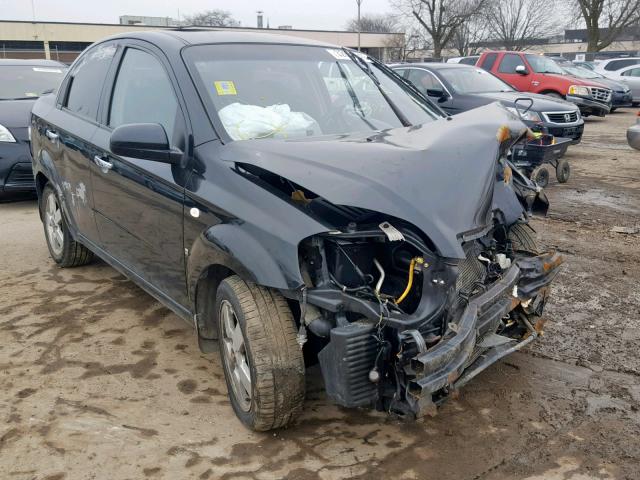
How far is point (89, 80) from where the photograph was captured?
4469 millimetres

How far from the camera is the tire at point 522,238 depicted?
3652mm

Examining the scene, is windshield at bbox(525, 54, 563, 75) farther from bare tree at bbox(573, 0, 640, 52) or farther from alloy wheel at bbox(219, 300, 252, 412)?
bare tree at bbox(573, 0, 640, 52)

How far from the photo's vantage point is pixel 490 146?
3.00 m

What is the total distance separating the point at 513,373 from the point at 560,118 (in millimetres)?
7675

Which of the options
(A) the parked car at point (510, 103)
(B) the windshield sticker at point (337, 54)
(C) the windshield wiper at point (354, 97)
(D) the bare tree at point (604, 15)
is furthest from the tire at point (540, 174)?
(D) the bare tree at point (604, 15)

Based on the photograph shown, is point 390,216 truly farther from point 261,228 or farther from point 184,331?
point 184,331

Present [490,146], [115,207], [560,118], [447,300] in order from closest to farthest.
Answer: [447,300]
[490,146]
[115,207]
[560,118]

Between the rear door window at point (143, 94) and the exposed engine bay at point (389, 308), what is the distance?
0.81m

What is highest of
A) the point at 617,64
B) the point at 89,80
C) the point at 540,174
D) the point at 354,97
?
the point at 617,64

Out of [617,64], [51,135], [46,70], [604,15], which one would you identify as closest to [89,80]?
[51,135]

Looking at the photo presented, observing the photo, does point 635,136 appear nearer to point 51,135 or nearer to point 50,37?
point 51,135

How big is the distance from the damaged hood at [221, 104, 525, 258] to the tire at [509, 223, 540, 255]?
2.63 ft

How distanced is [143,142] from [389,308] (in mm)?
1480

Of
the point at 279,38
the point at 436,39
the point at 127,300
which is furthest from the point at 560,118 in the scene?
the point at 436,39
